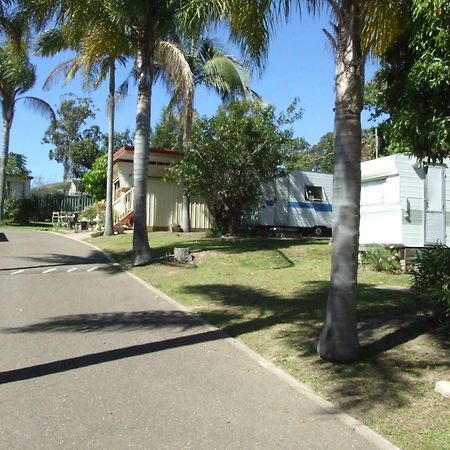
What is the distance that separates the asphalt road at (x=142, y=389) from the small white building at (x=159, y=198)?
15.6 m

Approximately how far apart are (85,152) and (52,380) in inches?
1965

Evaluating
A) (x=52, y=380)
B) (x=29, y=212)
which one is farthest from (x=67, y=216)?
(x=52, y=380)

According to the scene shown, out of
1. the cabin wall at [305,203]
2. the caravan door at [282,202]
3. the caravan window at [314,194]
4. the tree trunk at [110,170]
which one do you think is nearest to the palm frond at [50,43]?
the tree trunk at [110,170]

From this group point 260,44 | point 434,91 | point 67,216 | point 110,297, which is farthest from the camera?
point 67,216

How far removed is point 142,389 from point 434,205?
1044 cm

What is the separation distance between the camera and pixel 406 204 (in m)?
13.3

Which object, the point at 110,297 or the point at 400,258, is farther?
the point at 400,258

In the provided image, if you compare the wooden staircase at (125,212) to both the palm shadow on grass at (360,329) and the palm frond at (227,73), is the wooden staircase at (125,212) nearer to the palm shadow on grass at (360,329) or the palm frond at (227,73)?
the palm frond at (227,73)

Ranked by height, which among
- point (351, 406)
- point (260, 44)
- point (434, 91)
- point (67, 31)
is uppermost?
point (67, 31)

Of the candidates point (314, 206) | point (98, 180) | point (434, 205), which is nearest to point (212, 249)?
point (434, 205)

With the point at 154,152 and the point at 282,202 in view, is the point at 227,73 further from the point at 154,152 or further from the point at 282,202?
the point at 282,202

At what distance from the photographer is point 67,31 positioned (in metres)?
14.2

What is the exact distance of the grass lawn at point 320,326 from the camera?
4.92 metres

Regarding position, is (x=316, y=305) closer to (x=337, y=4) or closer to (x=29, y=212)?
(x=337, y=4)
